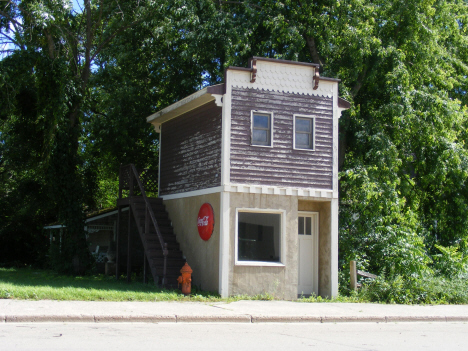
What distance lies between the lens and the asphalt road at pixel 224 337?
7.88 m

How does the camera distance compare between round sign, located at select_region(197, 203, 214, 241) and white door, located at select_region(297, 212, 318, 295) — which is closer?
round sign, located at select_region(197, 203, 214, 241)

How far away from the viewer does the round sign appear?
15383mm

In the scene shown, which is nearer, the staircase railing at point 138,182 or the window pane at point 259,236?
the window pane at point 259,236

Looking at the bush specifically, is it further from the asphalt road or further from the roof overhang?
the roof overhang

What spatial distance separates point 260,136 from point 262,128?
236 mm

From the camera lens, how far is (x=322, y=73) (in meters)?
19.4

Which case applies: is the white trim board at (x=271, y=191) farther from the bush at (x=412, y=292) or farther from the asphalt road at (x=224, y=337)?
the asphalt road at (x=224, y=337)

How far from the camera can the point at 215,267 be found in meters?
15.0

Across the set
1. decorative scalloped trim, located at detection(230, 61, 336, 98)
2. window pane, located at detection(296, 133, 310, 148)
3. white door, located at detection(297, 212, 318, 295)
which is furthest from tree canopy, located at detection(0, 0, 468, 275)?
decorative scalloped trim, located at detection(230, 61, 336, 98)

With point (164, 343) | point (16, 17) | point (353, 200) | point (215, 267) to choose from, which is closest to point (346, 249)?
point (353, 200)

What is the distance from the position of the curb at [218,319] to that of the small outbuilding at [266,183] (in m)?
3.12

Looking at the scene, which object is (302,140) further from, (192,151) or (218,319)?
(218,319)

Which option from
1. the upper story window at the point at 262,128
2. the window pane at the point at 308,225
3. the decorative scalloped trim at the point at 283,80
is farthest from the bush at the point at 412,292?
the decorative scalloped trim at the point at 283,80

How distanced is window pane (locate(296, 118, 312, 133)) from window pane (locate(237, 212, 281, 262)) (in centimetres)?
262
